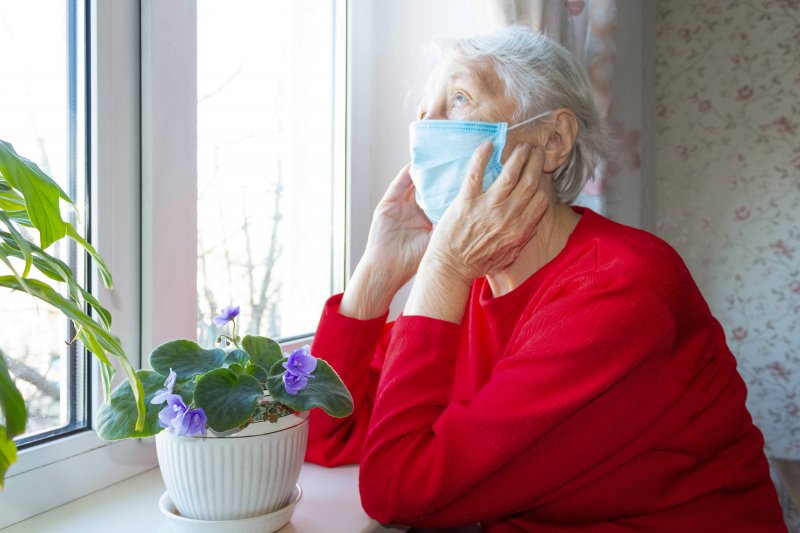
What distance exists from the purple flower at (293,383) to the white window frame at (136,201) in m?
0.32

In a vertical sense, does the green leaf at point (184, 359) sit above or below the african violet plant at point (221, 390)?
above

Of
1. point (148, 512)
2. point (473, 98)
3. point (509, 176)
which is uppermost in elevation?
point (473, 98)

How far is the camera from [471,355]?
122 centimetres

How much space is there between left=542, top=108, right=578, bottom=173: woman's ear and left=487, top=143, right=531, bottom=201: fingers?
8cm

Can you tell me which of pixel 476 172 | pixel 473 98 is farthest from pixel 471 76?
pixel 476 172

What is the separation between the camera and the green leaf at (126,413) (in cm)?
74

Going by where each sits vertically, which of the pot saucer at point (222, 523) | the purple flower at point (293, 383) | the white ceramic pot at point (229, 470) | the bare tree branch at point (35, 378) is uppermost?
the purple flower at point (293, 383)

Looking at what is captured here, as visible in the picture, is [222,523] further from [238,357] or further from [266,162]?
[266,162]

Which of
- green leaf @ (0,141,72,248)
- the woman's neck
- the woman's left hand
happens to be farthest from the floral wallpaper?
green leaf @ (0,141,72,248)

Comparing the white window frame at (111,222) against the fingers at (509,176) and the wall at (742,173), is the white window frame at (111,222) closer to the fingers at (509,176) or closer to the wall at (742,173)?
the fingers at (509,176)

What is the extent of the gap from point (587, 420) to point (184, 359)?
0.50 meters

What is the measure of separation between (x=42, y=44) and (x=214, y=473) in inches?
23.7

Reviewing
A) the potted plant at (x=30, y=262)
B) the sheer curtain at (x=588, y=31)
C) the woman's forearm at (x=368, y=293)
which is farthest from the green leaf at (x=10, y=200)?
the sheer curtain at (x=588, y=31)

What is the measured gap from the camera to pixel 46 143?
0.94 m
